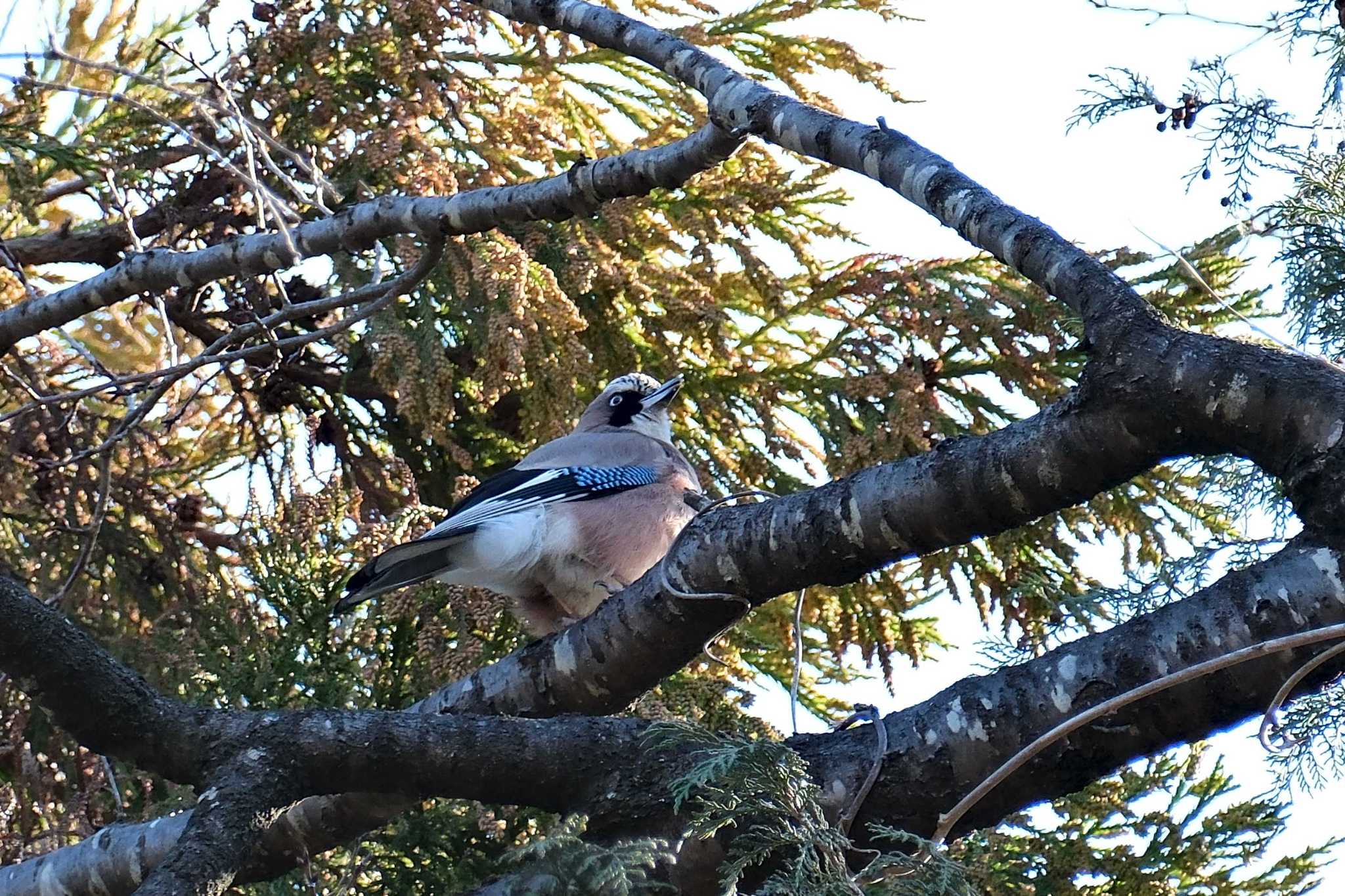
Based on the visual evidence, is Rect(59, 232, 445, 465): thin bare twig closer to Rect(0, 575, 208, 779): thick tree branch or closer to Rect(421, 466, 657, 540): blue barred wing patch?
Rect(421, 466, 657, 540): blue barred wing patch

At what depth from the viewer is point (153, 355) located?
5.98 m

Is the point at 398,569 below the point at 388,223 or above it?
below

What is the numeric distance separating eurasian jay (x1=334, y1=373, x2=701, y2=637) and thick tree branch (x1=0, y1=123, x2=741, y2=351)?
3.01 ft

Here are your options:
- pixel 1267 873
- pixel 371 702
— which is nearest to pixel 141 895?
pixel 371 702

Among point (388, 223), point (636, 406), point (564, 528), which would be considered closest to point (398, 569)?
point (564, 528)

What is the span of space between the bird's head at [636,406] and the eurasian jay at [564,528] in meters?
0.09

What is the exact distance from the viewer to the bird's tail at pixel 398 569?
4160 millimetres

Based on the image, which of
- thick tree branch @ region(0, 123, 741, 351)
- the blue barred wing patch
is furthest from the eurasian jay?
thick tree branch @ region(0, 123, 741, 351)

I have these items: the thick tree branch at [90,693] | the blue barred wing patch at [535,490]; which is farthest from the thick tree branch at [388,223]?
the thick tree branch at [90,693]

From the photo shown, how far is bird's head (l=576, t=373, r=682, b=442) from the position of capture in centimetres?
550

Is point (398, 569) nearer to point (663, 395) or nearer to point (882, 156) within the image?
point (663, 395)

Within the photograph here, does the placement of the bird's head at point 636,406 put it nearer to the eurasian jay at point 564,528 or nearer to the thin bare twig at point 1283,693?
the eurasian jay at point 564,528

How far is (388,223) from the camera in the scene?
3.84 meters

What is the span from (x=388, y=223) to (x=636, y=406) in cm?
193
